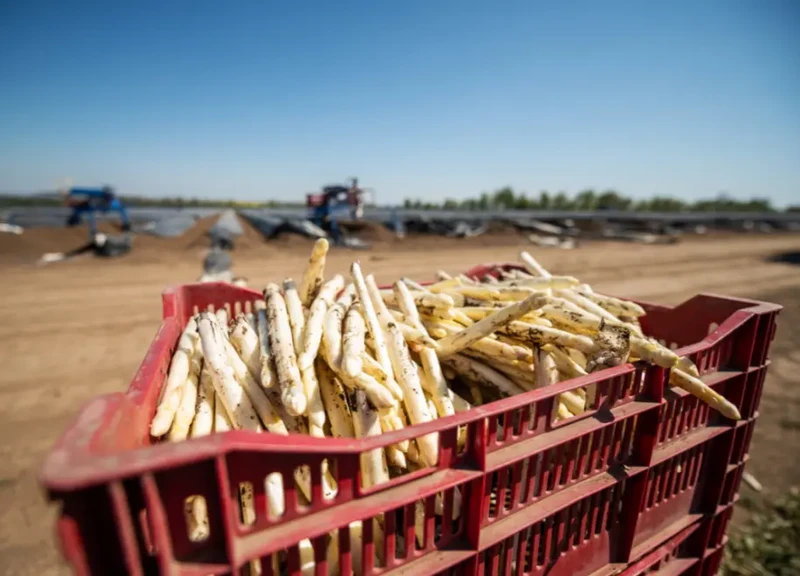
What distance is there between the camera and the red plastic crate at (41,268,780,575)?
0.94m

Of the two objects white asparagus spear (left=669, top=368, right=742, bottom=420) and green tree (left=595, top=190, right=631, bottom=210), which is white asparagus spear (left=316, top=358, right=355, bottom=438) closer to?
white asparagus spear (left=669, top=368, right=742, bottom=420)

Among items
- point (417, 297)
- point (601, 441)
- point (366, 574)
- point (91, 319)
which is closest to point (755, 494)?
point (601, 441)

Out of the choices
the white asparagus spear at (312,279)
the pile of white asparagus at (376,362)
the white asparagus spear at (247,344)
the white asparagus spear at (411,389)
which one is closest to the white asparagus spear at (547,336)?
the pile of white asparagus at (376,362)

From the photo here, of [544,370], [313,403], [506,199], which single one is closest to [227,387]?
[313,403]

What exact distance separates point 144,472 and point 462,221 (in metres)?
22.4

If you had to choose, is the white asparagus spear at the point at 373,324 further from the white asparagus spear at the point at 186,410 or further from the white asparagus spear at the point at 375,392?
the white asparagus spear at the point at 186,410

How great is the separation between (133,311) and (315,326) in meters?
7.89

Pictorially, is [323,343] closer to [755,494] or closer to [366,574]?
[366,574]

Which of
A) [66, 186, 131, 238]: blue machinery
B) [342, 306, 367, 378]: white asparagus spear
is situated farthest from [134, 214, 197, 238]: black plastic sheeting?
[342, 306, 367, 378]: white asparagus spear

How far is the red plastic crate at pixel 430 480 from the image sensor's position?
0.94 meters

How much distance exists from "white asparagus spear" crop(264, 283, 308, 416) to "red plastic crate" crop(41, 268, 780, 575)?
1.34ft

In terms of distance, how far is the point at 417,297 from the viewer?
104 inches

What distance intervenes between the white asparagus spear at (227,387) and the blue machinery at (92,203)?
16.1m

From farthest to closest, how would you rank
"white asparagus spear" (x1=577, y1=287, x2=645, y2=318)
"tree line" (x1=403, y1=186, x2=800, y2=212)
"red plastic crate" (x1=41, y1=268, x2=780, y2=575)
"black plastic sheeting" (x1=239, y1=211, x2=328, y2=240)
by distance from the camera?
1. "tree line" (x1=403, y1=186, x2=800, y2=212)
2. "black plastic sheeting" (x1=239, y1=211, x2=328, y2=240)
3. "white asparagus spear" (x1=577, y1=287, x2=645, y2=318)
4. "red plastic crate" (x1=41, y1=268, x2=780, y2=575)
